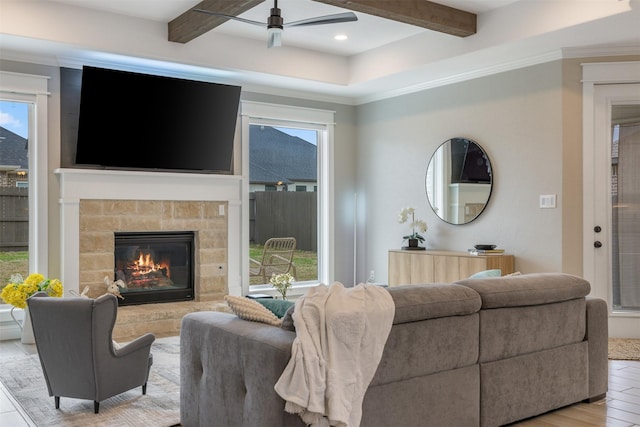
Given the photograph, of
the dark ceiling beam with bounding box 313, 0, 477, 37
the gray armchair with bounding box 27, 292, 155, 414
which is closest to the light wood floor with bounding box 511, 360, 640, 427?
the gray armchair with bounding box 27, 292, 155, 414

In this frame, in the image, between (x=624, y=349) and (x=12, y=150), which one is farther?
(x=12, y=150)

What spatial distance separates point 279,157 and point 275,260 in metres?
1.27

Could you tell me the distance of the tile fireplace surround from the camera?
5797mm

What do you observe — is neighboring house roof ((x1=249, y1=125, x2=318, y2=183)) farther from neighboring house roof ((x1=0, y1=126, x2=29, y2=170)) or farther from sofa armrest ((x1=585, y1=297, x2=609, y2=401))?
sofa armrest ((x1=585, y1=297, x2=609, y2=401))

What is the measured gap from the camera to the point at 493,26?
213 inches

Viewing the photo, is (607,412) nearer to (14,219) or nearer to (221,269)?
(221,269)

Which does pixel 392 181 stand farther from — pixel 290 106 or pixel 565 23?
pixel 565 23

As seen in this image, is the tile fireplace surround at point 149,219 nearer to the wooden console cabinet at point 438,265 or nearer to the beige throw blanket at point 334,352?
the wooden console cabinet at point 438,265

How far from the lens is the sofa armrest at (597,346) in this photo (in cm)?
369

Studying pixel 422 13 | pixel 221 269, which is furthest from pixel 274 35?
pixel 221 269

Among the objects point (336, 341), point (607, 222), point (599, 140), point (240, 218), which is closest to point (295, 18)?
point (240, 218)

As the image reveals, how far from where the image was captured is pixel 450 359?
118 inches

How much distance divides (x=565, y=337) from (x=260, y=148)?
179 inches

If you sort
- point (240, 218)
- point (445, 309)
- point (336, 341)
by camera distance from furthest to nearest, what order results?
point (240, 218) → point (445, 309) → point (336, 341)
